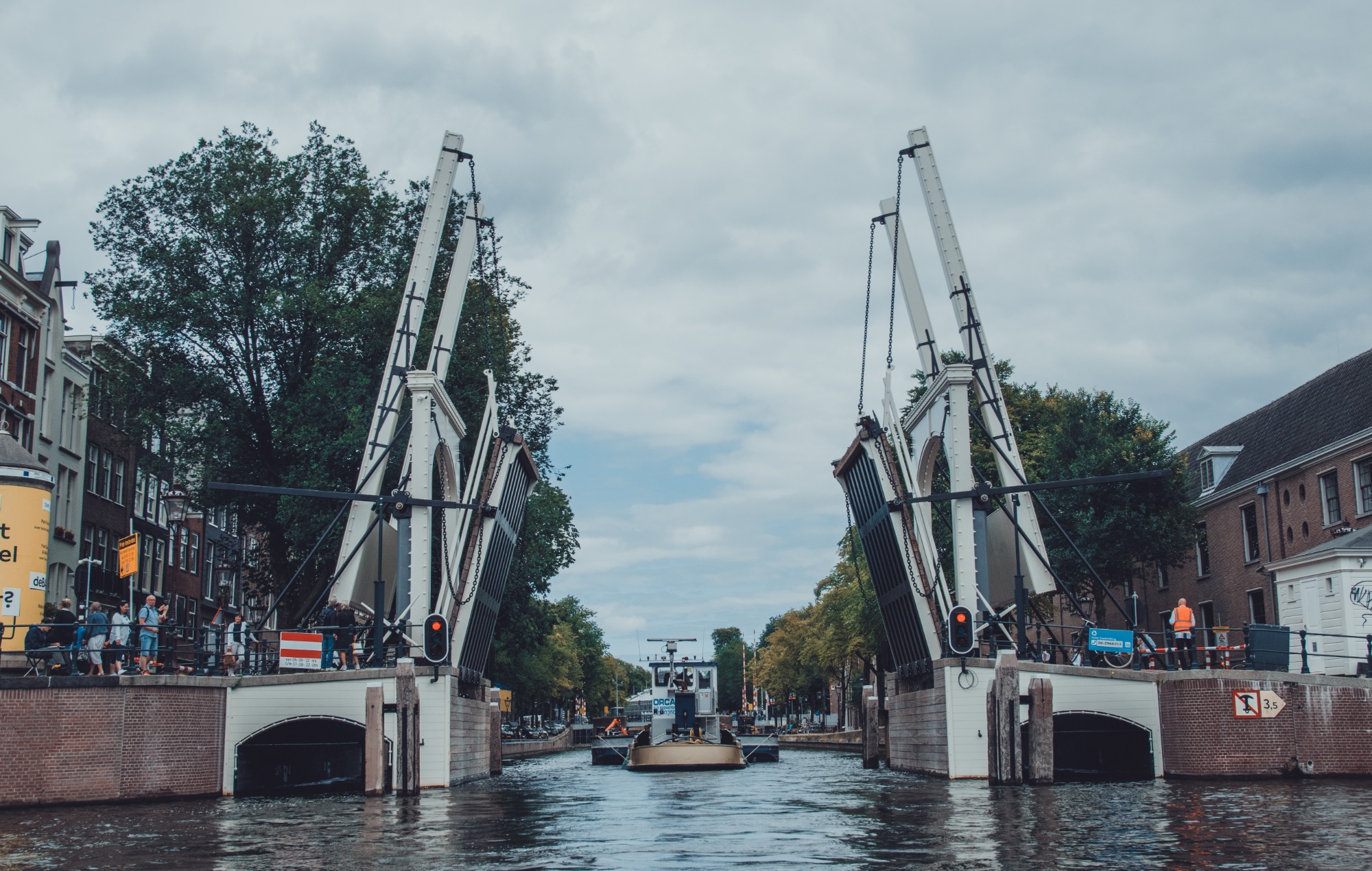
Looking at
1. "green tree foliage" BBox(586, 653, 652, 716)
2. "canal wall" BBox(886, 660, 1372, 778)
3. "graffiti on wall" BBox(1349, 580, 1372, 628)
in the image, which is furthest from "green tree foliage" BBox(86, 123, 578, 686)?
"green tree foliage" BBox(586, 653, 652, 716)

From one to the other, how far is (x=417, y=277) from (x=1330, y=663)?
82.0 feet

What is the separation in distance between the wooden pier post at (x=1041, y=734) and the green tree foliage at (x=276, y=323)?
17818 millimetres

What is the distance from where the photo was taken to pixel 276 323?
3862 cm

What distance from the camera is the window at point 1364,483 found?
39219 mm

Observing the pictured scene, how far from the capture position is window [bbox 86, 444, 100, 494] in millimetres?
45750

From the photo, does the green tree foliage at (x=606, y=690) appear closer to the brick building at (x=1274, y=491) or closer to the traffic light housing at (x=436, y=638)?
the brick building at (x=1274, y=491)

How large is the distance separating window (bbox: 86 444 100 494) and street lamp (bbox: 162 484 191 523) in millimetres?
3064

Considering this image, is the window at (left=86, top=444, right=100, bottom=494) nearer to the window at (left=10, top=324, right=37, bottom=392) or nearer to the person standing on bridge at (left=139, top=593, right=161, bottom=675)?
the window at (left=10, top=324, right=37, bottom=392)

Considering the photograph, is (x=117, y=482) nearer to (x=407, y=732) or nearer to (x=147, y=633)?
(x=147, y=633)

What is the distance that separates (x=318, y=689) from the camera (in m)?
25.7

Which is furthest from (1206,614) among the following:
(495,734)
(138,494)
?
(138,494)

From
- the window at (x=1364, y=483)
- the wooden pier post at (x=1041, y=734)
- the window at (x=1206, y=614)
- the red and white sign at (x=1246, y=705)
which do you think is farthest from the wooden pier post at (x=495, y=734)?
the window at (x=1206, y=614)

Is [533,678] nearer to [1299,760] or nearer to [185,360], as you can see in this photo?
[185,360]

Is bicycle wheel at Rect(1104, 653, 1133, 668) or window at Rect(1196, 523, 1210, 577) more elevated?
window at Rect(1196, 523, 1210, 577)
